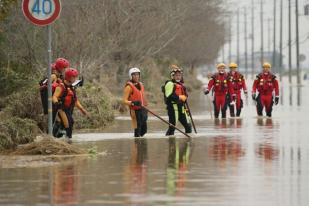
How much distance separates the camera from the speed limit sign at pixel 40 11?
16844 millimetres

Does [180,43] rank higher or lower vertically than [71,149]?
higher

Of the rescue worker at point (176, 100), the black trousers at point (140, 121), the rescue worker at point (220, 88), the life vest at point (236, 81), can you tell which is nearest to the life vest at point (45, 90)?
the black trousers at point (140, 121)

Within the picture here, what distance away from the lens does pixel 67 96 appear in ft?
65.4

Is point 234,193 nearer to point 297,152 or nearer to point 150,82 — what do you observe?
point 297,152

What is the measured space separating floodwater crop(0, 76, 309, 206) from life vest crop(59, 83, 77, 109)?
0.74 metres

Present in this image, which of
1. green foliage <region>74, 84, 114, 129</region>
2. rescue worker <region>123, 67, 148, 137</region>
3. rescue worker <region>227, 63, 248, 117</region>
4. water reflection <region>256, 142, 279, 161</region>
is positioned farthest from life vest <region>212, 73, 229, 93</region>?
water reflection <region>256, 142, 279, 161</region>

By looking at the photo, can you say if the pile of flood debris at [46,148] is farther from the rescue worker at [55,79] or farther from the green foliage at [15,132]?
the rescue worker at [55,79]

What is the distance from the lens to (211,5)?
55250 millimetres

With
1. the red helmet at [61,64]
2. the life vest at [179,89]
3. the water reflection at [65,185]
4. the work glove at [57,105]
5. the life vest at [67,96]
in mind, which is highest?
the red helmet at [61,64]

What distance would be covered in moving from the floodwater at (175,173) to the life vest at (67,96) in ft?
2.41

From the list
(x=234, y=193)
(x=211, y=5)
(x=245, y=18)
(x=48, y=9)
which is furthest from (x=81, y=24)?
(x=245, y=18)

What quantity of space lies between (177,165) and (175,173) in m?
1.13

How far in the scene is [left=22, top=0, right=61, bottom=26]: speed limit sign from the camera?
16844mm

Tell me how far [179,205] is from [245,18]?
15123 centimetres
